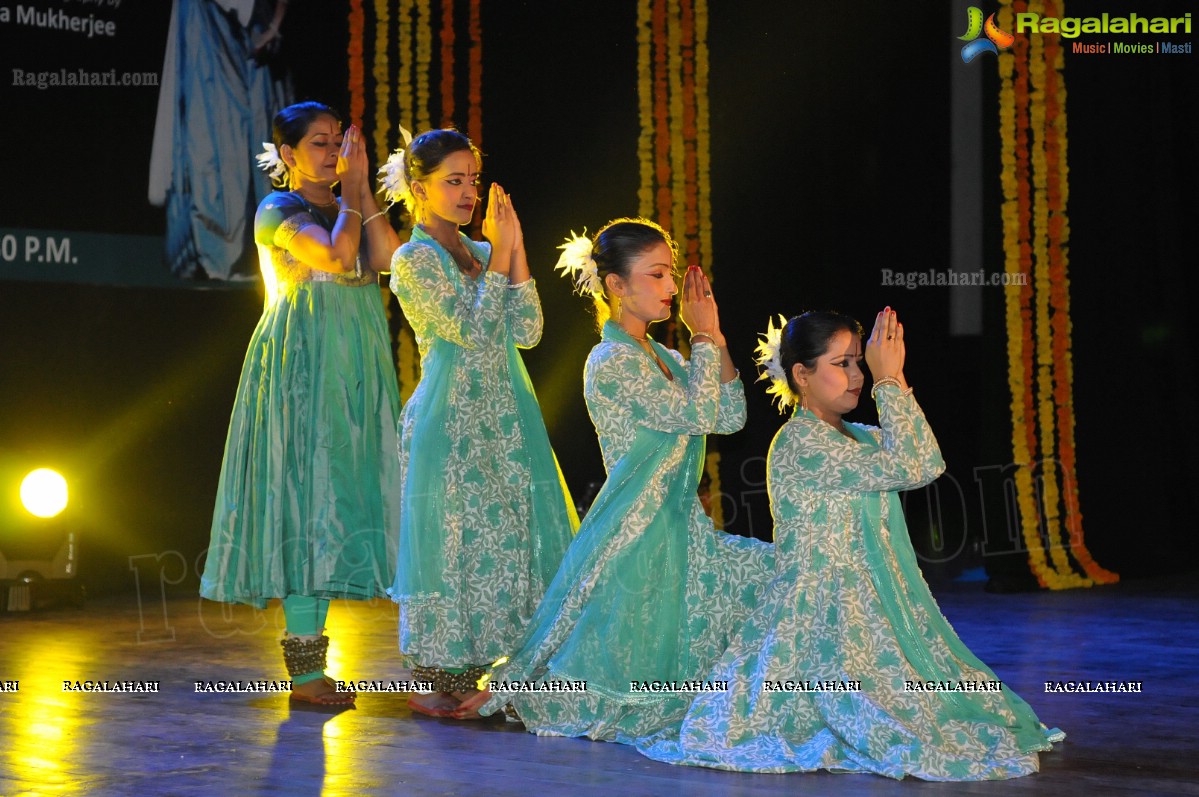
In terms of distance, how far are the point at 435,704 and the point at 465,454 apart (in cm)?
57

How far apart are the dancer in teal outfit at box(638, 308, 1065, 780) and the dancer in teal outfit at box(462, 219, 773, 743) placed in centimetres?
14

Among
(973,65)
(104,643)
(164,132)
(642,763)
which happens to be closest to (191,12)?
(164,132)

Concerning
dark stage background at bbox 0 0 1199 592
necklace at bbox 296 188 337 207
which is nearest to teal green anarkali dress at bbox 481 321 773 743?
necklace at bbox 296 188 337 207

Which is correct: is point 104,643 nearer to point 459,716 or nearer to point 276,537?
point 276,537

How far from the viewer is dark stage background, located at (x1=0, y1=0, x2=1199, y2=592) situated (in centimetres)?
598

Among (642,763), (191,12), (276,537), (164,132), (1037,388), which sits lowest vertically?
(642,763)

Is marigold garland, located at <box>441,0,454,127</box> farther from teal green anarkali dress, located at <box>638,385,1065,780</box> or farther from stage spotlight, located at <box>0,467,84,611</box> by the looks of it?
teal green anarkali dress, located at <box>638,385,1065,780</box>

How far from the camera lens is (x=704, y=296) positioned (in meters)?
3.42

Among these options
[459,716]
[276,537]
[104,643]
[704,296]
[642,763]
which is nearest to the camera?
[642,763]

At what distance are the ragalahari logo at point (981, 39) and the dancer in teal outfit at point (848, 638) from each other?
299cm

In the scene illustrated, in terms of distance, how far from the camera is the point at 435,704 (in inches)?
145

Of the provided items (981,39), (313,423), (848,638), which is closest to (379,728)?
(313,423)

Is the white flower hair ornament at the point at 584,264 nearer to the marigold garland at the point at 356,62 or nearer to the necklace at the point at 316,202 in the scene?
the necklace at the point at 316,202

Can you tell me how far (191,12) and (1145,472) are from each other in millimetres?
4043
